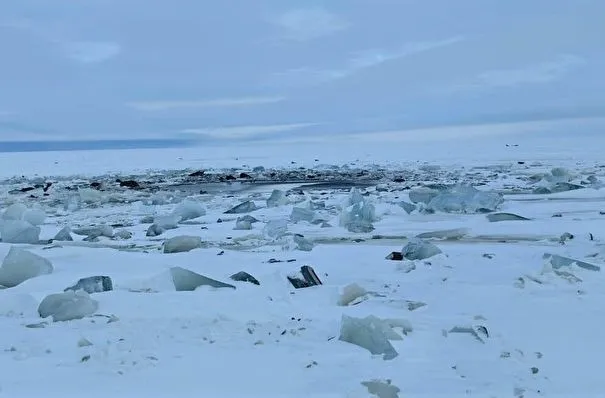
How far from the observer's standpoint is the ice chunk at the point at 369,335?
255 cm

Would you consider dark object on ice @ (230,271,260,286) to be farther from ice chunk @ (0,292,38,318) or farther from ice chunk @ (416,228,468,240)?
ice chunk @ (416,228,468,240)

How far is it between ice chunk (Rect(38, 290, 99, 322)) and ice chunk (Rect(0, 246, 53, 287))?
29.6 inches

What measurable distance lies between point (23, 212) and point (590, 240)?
17.6 ft

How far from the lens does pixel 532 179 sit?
12.1 metres

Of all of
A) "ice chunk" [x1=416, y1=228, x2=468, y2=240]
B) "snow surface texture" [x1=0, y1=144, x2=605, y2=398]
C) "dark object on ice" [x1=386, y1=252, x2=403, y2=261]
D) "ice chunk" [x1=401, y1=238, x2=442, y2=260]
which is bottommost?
"ice chunk" [x1=416, y1=228, x2=468, y2=240]

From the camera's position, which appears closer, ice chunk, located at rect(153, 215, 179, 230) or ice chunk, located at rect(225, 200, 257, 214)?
ice chunk, located at rect(153, 215, 179, 230)

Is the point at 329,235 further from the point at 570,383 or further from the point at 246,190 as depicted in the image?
the point at 246,190

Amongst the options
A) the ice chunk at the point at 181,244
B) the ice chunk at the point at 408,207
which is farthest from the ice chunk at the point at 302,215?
the ice chunk at the point at 181,244

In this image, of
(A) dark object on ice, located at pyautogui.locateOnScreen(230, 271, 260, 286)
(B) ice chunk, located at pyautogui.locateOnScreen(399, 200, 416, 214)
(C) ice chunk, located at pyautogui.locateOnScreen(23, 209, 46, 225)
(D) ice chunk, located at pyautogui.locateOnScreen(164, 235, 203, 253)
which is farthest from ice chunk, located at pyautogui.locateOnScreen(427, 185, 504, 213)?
(C) ice chunk, located at pyautogui.locateOnScreen(23, 209, 46, 225)

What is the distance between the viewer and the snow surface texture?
229cm

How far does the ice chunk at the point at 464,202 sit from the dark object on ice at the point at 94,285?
4.40m

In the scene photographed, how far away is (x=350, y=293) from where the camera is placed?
335 cm

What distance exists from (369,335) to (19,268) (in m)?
2.22

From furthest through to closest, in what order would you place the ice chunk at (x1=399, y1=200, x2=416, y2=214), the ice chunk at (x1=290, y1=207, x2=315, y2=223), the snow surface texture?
the ice chunk at (x1=399, y1=200, x2=416, y2=214) → the ice chunk at (x1=290, y1=207, x2=315, y2=223) → the snow surface texture
